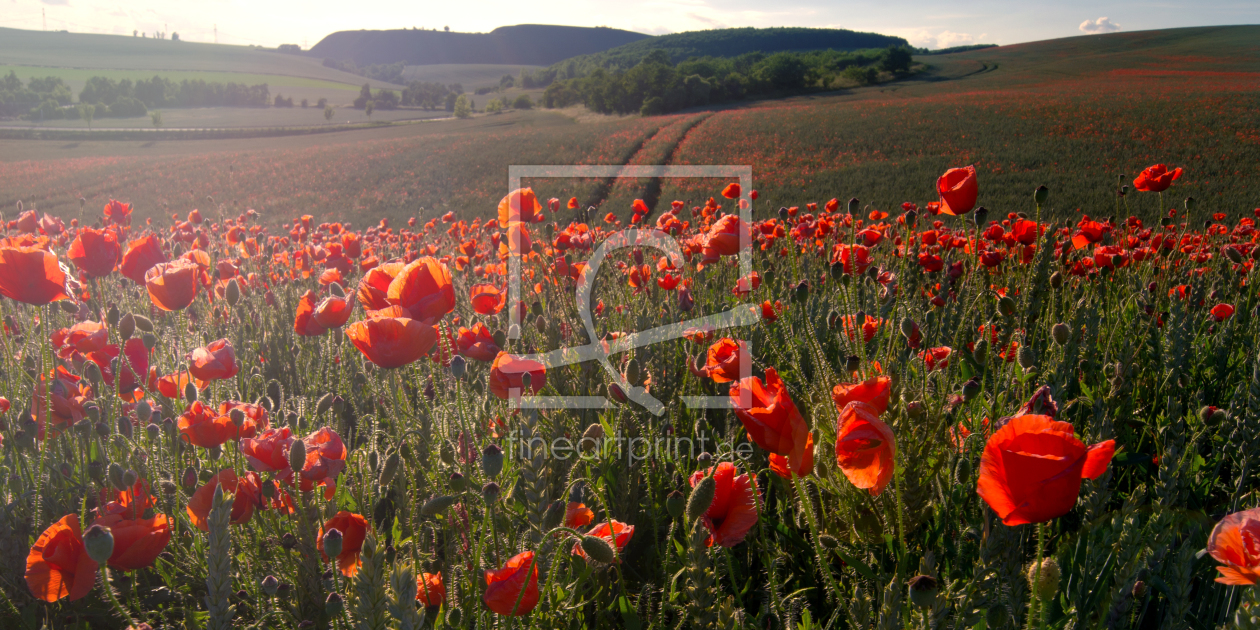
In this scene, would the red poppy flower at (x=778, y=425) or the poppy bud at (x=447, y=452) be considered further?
the poppy bud at (x=447, y=452)

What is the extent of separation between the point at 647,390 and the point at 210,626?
1328 millimetres

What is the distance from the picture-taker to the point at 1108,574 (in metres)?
1.25

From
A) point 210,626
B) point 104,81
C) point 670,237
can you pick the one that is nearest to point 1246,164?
point 670,237

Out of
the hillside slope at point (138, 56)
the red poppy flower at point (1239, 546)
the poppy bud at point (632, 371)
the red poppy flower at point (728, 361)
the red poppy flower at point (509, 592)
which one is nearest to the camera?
the red poppy flower at point (1239, 546)

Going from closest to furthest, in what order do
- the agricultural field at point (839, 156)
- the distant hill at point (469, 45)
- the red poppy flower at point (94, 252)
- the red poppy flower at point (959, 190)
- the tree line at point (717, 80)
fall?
the red poppy flower at point (959, 190) < the red poppy flower at point (94, 252) < the agricultural field at point (839, 156) < the tree line at point (717, 80) < the distant hill at point (469, 45)

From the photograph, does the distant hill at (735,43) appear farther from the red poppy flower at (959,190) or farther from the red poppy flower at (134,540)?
the red poppy flower at (134,540)

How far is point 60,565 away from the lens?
49.3 inches

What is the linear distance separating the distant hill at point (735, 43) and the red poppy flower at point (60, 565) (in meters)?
103

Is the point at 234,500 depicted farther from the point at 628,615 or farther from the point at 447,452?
the point at 628,615

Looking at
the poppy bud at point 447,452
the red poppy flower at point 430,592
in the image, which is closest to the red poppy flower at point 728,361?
the poppy bud at point 447,452

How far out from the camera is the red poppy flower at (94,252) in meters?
2.11

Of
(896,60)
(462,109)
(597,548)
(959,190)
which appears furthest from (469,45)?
(597,548)

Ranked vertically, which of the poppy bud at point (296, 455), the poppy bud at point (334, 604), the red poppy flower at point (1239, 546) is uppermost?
the red poppy flower at point (1239, 546)

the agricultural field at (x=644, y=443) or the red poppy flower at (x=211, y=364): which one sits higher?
the red poppy flower at (x=211, y=364)
